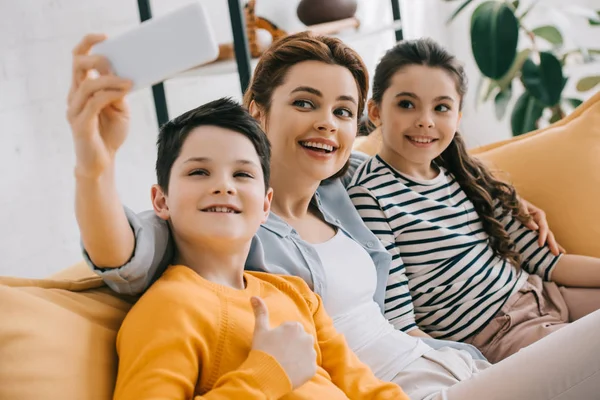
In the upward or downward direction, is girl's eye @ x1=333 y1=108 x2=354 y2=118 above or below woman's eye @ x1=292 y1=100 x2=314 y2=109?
below

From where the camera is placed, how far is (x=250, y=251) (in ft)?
3.66

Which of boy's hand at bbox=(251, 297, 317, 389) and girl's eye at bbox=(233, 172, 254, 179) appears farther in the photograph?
girl's eye at bbox=(233, 172, 254, 179)

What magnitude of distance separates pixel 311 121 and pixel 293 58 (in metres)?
0.12

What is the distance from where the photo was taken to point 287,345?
0.87 m

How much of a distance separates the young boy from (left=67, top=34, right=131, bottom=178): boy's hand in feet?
0.48

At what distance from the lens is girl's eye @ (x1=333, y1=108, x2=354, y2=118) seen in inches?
50.1

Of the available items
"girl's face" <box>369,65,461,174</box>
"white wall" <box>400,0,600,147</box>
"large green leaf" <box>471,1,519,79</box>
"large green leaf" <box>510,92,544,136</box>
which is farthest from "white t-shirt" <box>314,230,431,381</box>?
"white wall" <box>400,0,600,147</box>

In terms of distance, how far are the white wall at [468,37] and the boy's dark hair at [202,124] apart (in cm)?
259

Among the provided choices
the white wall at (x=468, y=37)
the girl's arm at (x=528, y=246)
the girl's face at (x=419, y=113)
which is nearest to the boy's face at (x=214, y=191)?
the girl's face at (x=419, y=113)

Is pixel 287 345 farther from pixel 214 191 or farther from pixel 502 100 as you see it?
pixel 502 100

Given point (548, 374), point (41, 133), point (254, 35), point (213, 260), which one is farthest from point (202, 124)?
point (254, 35)

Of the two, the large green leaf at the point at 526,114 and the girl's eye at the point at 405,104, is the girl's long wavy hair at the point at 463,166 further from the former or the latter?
the large green leaf at the point at 526,114

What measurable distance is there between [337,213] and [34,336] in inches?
25.2

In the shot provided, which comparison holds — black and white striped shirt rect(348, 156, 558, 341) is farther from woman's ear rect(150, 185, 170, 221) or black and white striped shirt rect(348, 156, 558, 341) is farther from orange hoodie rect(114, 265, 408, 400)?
woman's ear rect(150, 185, 170, 221)
